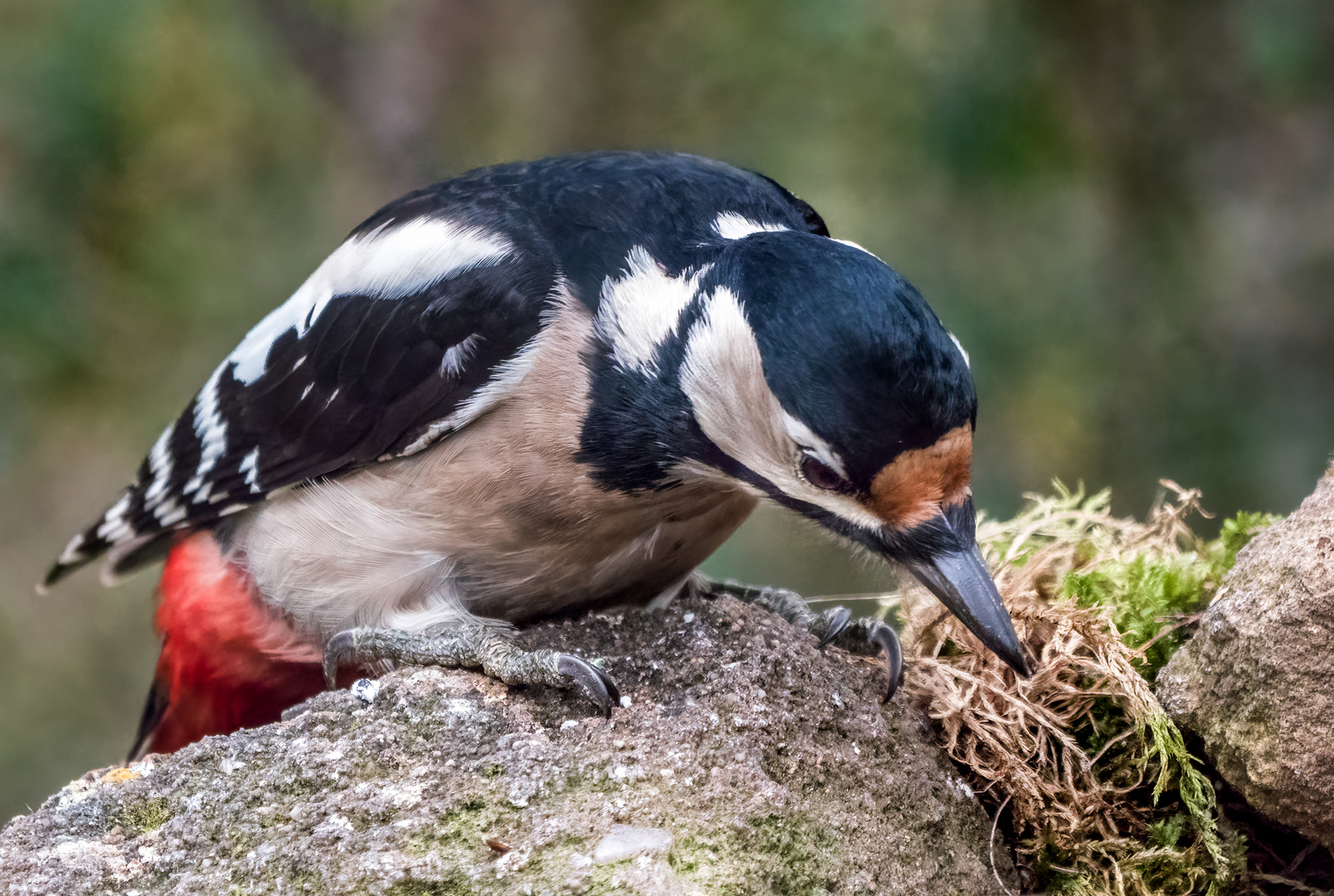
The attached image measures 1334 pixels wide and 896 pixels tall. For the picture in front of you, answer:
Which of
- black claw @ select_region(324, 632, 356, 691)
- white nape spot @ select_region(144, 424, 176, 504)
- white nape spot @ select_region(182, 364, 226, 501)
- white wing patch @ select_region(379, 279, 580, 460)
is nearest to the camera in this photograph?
white wing patch @ select_region(379, 279, 580, 460)

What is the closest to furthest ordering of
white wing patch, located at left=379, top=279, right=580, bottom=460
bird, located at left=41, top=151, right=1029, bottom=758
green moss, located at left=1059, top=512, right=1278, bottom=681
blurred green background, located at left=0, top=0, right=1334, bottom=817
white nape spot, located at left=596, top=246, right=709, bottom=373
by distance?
bird, located at left=41, top=151, right=1029, bottom=758 < green moss, located at left=1059, top=512, right=1278, bottom=681 < white nape spot, located at left=596, top=246, right=709, bottom=373 < white wing patch, located at left=379, top=279, right=580, bottom=460 < blurred green background, located at left=0, top=0, right=1334, bottom=817

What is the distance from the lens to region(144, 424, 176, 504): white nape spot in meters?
3.18

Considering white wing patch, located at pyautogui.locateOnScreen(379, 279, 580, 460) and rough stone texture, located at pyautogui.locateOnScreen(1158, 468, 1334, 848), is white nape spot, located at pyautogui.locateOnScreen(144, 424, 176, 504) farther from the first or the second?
rough stone texture, located at pyautogui.locateOnScreen(1158, 468, 1334, 848)

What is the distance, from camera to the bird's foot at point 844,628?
7.72ft

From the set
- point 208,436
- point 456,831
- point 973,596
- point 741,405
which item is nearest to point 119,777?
point 456,831

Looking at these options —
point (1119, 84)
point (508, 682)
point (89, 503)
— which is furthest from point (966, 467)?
point (89, 503)

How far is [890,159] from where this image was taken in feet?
14.5

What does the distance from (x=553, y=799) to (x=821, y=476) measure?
2.38 feet

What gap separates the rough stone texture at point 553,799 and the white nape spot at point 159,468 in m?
1.16

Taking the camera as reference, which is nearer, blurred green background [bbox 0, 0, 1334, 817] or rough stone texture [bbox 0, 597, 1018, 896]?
rough stone texture [bbox 0, 597, 1018, 896]

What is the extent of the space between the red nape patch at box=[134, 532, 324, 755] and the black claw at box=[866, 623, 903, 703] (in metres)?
1.36

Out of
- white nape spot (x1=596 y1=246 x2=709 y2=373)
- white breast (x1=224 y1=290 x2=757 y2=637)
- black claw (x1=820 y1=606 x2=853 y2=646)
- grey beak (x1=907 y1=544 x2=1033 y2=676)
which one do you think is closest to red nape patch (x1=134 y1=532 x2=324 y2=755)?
white breast (x1=224 y1=290 x2=757 y2=637)

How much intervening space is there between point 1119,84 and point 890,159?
3.10ft

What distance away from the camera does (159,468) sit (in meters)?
3.25
